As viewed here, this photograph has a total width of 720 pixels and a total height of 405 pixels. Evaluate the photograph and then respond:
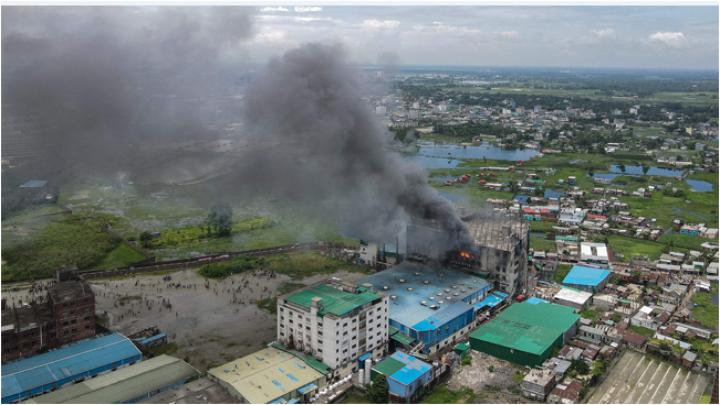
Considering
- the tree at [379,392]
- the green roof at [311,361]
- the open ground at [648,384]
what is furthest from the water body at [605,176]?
the tree at [379,392]

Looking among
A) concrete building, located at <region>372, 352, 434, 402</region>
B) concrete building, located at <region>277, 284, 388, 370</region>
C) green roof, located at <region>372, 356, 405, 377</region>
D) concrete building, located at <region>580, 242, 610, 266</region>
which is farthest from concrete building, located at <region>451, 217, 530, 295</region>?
green roof, located at <region>372, 356, 405, 377</region>

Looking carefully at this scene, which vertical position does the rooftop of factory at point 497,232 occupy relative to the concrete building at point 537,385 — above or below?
above

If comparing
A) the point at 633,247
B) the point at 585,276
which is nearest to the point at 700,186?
the point at 633,247

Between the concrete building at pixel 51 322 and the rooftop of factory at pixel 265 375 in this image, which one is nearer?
the rooftop of factory at pixel 265 375

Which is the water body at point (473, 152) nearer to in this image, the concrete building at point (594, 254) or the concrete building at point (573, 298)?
the concrete building at point (594, 254)

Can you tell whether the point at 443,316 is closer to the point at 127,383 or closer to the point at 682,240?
the point at 127,383

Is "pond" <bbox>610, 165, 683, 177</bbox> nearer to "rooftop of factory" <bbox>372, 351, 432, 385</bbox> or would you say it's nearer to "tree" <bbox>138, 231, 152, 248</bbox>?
"tree" <bbox>138, 231, 152, 248</bbox>
